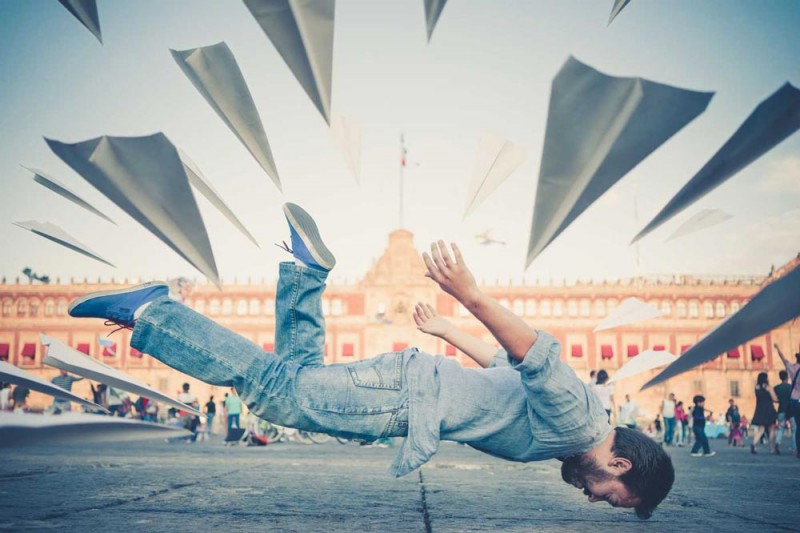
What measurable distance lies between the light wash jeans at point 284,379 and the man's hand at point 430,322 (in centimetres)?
41

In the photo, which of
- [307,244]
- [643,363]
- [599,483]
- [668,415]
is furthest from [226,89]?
[668,415]

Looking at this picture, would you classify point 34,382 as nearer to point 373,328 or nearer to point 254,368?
point 254,368

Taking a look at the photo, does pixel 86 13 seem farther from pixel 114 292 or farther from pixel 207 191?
pixel 114 292

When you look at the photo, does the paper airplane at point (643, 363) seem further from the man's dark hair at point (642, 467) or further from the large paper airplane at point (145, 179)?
the large paper airplane at point (145, 179)

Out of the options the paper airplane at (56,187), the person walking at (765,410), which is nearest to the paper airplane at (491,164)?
the paper airplane at (56,187)

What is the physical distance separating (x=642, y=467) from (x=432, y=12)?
1.87 m

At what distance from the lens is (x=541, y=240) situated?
2566 mm

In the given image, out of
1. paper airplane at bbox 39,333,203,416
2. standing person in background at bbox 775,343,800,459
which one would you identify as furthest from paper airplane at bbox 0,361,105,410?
standing person in background at bbox 775,343,800,459

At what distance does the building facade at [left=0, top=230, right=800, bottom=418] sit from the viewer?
38312mm

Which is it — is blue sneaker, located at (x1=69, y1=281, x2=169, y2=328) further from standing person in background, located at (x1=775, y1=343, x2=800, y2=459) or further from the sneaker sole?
standing person in background, located at (x1=775, y1=343, x2=800, y2=459)

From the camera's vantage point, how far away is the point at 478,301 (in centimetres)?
193

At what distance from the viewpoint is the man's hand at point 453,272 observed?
1921 millimetres

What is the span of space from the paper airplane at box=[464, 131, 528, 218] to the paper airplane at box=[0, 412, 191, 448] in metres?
1.84

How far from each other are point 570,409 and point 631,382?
38.0 metres
